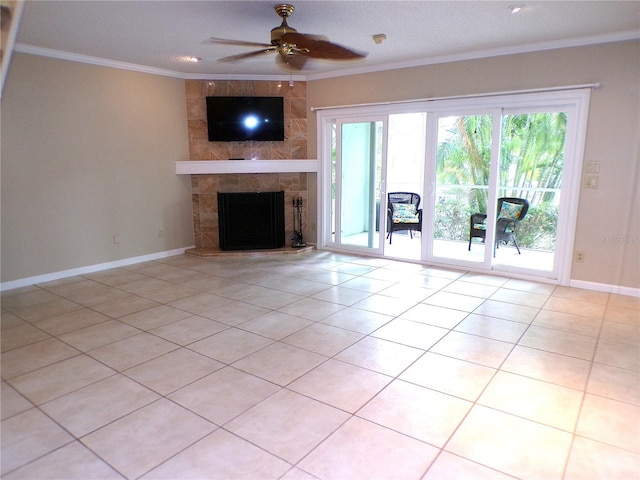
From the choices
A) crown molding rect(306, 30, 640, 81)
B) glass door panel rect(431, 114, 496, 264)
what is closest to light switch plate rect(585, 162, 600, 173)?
glass door panel rect(431, 114, 496, 264)

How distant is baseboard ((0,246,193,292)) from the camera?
15.2 feet

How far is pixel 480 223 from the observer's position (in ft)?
17.3

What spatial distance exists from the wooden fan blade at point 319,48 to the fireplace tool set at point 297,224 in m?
3.22

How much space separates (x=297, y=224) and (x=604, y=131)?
4134 millimetres

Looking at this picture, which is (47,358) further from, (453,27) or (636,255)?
(636,255)

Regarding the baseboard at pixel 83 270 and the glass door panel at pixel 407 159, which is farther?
the glass door panel at pixel 407 159

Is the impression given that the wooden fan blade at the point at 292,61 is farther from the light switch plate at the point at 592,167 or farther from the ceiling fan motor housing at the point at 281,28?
the light switch plate at the point at 592,167

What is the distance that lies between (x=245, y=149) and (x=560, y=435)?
17.5 ft

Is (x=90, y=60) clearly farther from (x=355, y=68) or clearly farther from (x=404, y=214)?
(x=404, y=214)

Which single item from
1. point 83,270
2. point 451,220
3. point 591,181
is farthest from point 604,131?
point 83,270

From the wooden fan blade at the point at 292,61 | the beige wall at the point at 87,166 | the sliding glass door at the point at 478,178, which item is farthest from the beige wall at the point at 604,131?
the beige wall at the point at 87,166

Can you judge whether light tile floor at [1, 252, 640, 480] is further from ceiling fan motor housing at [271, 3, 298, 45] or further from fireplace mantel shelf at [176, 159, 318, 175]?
ceiling fan motor housing at [271, 3, 298, 45]

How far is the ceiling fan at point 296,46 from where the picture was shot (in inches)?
121

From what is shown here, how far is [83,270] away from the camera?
5223 millimetres
